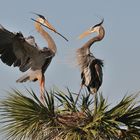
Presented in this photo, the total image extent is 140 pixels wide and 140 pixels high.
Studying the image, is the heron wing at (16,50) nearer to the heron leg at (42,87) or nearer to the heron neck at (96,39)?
the heron leg at (42,87)

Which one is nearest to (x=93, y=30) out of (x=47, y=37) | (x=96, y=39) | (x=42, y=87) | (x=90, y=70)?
(x=96, y=39)

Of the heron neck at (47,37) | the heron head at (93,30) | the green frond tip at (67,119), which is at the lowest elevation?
the green frond tip at (67,119)

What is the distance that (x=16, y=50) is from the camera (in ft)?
54.6

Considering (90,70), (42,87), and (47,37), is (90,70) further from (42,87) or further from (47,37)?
(47,37)

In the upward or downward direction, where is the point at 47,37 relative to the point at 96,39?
downward

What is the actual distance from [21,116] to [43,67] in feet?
10.7

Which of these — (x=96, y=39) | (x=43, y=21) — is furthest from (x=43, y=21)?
(x=96, y=39)

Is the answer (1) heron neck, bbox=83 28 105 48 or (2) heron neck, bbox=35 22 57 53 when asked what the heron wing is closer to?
(2) heron neck, bbox=35 22 57 53

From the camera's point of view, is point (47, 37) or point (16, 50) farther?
point (47, 37)

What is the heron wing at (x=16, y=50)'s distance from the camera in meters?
16.2

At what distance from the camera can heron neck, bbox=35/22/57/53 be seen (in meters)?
17.8

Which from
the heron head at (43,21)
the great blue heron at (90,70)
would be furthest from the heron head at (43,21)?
the great blue heron at (90,70)

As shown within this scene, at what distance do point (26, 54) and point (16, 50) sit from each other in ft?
1.14

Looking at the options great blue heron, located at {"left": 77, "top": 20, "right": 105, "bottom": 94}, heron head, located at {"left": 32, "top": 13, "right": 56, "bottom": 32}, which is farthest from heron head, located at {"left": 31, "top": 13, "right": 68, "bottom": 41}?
great blue heron, located at {"left": 77, "top": 20, "right": 105, "bottom": 94}
